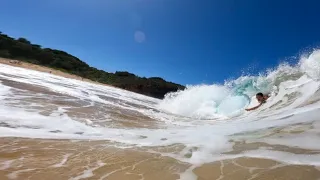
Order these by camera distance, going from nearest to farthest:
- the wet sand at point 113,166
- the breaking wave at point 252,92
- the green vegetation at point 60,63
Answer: the wet sand at point 113,166 < the breaking wave at point 252,92 < the green vegetation at point 60,63

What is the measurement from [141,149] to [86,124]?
2.42 metres

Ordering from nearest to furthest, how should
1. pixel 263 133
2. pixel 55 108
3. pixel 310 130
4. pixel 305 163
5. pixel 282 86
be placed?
pixel 305 163
pixel 310 130
pixel 263 133
pixel 55 108
pixel 282 86

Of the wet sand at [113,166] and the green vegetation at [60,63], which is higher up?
the green vegetation at [60,63]

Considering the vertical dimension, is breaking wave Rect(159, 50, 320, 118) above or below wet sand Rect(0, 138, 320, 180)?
above

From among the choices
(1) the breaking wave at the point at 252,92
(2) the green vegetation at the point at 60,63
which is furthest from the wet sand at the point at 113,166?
(2) the green vegetation at the point at 60,63

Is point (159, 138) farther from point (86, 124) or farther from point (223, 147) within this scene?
point (86, 124)

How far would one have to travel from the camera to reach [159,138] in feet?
19.1

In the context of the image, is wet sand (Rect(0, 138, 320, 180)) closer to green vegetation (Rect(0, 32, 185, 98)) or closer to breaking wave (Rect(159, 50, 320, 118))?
breaking wave (Rect(159, 50, 320, 118))

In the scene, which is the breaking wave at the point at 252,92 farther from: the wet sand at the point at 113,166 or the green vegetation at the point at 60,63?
the green vegetation at the point at 60,63

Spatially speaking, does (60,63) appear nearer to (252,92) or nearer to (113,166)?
(252,92)

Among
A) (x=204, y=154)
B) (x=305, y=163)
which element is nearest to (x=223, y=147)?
(x=204, y=154)

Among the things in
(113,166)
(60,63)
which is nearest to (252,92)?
(113,166)

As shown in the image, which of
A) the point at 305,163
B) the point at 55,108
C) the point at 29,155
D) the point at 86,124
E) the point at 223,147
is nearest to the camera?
the point at 305,163

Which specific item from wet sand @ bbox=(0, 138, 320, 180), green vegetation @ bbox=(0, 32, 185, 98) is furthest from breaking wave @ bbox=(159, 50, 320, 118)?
green vegetation @ bbox=(0, 32, 185, 98)
